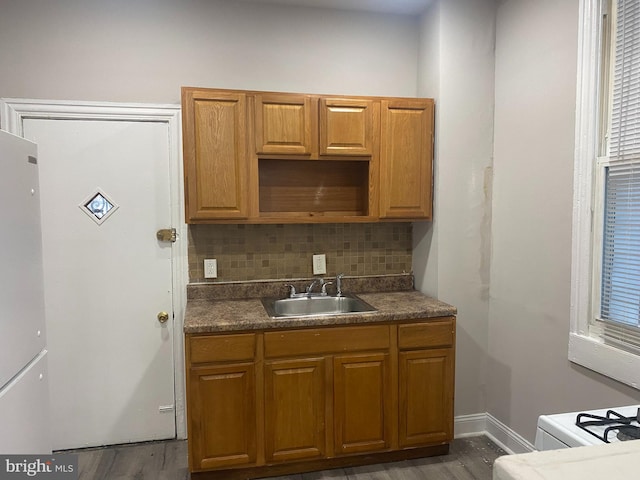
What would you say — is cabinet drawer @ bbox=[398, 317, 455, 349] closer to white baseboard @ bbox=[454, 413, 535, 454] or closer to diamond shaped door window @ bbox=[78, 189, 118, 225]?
white baseboard @ bbox=[454, 413, 535, 454]

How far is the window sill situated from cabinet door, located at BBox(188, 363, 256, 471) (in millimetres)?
1623

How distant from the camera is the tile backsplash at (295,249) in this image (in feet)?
9.16

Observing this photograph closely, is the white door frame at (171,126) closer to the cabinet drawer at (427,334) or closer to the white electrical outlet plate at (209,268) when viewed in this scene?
the white electrical outlet plate at (209,268)

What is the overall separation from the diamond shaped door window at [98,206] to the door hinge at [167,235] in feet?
0.98

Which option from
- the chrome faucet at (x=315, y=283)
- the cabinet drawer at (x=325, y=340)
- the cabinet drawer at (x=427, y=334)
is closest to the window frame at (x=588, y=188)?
the cabinet drawer at (x=427, y=334)

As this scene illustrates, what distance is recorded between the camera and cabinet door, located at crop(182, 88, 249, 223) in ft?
7.97

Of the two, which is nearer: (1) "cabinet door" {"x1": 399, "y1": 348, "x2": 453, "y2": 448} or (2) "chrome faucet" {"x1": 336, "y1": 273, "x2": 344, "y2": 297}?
(1) "cabinet door" {"x1": 399, "y1": 348, "x2": 453, "y2": 448}

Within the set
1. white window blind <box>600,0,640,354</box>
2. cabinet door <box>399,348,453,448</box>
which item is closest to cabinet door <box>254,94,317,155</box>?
cabinet door <box>399,348,453,448</box>

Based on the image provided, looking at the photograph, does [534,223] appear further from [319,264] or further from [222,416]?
Answer: [222,416]

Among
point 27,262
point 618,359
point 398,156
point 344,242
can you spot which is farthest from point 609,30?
point 27,262

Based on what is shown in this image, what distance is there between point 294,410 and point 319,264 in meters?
0.97

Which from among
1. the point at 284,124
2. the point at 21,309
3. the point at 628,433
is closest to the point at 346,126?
the point at 284,124

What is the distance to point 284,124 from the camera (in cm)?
254

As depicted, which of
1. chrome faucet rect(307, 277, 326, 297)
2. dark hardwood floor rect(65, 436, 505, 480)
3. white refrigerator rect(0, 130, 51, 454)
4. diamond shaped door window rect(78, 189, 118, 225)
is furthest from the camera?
chrome faucet rect(307, 277, 326, 297)
